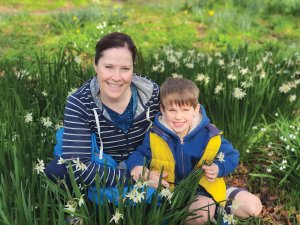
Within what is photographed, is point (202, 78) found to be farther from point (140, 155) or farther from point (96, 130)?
point (96, 130)

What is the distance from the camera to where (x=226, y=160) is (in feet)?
8.46

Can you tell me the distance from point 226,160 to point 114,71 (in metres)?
0.87

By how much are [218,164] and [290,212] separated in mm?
755

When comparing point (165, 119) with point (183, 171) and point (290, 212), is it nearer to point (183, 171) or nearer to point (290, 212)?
point (183, 171)

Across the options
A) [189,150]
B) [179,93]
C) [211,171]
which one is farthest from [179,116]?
[211,171]

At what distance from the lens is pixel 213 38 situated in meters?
6.80

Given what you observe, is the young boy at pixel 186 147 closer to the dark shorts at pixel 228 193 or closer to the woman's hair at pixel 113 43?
the dark shorts at pixel 228 193

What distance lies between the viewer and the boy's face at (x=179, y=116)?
2.48m

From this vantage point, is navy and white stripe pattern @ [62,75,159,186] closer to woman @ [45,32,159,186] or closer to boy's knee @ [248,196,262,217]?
woman @ [45,32,159,186]

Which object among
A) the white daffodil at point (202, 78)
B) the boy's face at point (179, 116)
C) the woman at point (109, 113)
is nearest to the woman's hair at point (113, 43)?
the woman at point (109, 113)

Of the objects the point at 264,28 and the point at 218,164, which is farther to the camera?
the point at 264,28

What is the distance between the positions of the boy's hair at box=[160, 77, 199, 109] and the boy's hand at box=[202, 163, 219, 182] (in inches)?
14.6

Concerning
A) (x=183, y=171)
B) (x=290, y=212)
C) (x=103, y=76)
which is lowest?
(x=290, y=212)

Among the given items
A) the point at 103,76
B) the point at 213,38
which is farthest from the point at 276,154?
the point at 213,38
